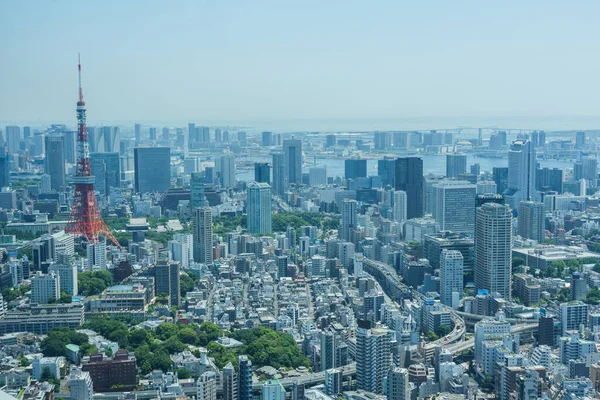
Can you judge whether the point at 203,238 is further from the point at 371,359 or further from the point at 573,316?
the point at 371,359

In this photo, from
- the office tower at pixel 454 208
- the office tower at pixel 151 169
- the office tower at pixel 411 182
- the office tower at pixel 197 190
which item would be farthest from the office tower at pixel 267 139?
the office tower at pixel 454 208

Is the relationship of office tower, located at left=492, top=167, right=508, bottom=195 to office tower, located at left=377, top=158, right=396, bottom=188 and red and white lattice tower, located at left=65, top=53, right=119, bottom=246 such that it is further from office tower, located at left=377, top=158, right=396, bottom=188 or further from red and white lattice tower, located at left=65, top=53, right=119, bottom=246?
red and white lattice tower, located at left=65, top=53, right=119, bottom=246

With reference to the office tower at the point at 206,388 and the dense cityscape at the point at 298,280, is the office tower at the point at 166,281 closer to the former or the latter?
the dense cityscape at the point at 298,280

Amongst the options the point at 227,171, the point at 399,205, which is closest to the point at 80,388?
the point at 399,205

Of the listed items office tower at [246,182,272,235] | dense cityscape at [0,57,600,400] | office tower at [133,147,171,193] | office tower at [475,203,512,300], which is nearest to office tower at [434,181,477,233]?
dense cityscape at [0,57,600,400]

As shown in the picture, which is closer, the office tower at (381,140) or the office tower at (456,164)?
the office tower at (456,164)

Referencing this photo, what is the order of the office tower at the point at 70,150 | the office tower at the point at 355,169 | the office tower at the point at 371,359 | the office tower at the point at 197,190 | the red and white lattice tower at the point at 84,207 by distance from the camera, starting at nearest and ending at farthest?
the office tower at the point at 371,359 < the red and white lattice tower at the point at 84,207 < the office tower at the point at 197,190 < the office tower at the point at 70,150 < the office tower at the point at 355,169
